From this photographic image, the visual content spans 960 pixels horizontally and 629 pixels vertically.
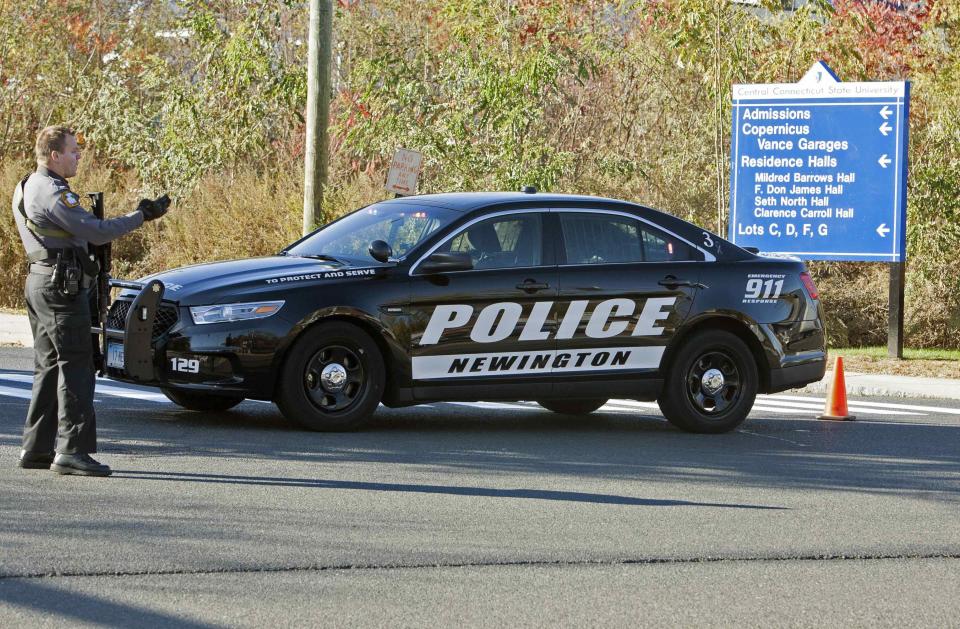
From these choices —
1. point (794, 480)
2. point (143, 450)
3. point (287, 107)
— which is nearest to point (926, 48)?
point (287, 107)

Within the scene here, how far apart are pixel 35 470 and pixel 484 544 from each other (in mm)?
2919

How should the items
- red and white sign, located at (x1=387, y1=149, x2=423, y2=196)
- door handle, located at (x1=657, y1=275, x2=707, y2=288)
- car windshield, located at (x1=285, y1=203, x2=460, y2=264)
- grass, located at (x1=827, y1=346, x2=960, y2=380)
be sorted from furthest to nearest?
grass, located at (x1=827, y1=346, x2=960, y2=380)
red and white sign, located at (x1=387, y1=149, x2=423, y2=196)
door handle, located at (x1=657, y1=275, x2=707, y2=288)
car windshield, located at (x1=285, y1=203, x2=460, y2=264)

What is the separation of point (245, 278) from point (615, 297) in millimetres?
2712

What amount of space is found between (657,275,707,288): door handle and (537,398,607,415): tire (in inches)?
56.0

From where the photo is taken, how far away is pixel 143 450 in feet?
30.8

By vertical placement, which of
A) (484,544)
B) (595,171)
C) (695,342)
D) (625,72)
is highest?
(625,72)

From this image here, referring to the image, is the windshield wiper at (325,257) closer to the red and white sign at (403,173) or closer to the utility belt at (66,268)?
the utility belt at (66,268)

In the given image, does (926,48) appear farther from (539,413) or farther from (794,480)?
(794,480)

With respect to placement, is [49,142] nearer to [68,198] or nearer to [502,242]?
[68,198]

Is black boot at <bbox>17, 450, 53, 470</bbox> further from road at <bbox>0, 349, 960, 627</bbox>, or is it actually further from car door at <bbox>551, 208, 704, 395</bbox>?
car door at <bbox>551, 208, 704, 395</bbox>

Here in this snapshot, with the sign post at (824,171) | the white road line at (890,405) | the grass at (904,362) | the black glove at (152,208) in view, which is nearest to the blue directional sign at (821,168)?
the sign post at (824,171)

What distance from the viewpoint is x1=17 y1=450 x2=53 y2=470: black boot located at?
8.50m

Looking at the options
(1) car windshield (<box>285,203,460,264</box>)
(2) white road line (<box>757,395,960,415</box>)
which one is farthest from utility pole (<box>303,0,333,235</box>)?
(1) car windshield (<box>285,203,460,264</box>)

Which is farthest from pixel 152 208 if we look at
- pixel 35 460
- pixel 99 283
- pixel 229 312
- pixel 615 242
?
pixel 615 242
